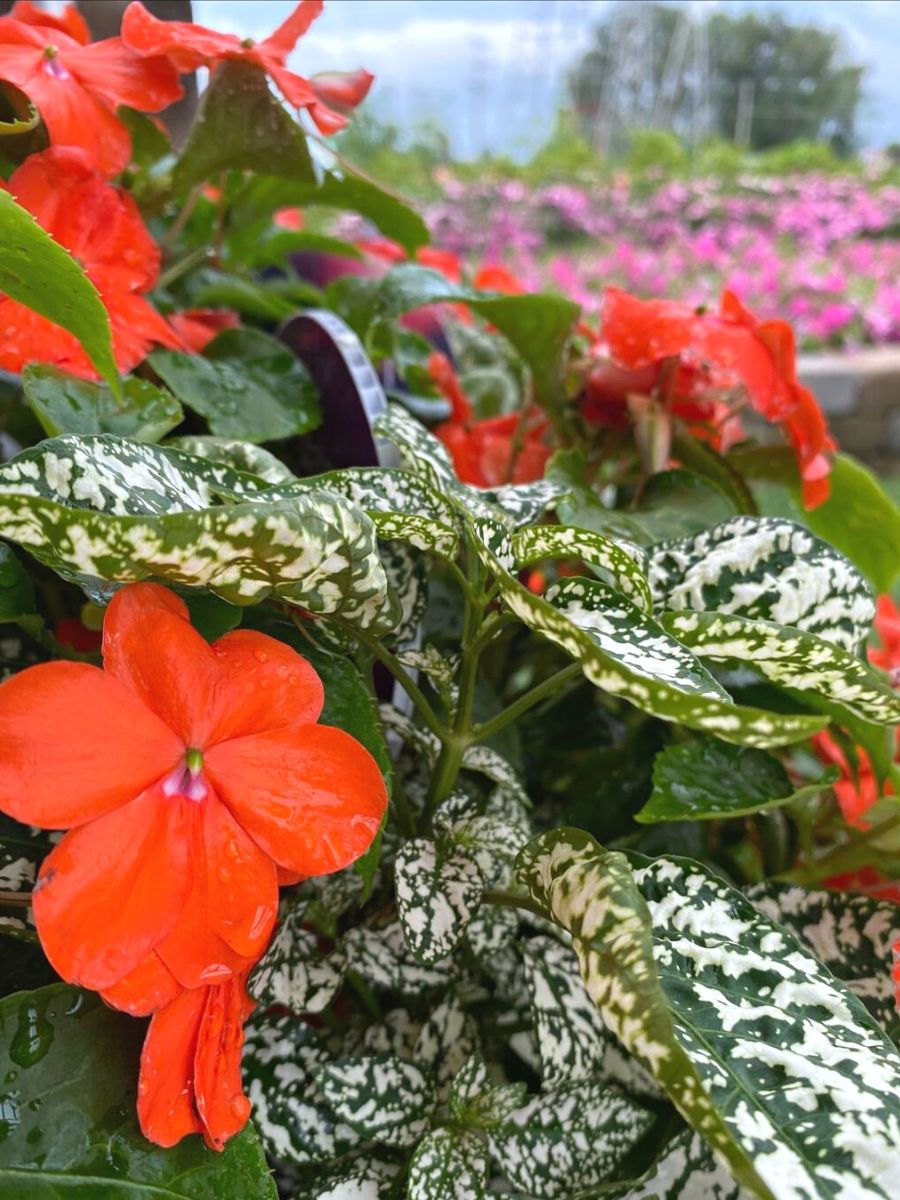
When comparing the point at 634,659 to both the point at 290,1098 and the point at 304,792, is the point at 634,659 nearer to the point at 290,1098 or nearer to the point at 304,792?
the point at 304,792

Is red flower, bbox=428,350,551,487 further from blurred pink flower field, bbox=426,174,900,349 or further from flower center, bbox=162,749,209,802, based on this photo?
blurred pink flower field, bbox=426,174,900,349

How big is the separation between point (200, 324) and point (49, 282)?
29cm

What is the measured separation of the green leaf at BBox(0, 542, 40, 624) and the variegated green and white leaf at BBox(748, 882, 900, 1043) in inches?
13.5

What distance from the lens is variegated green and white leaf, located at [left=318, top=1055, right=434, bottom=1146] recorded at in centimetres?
41

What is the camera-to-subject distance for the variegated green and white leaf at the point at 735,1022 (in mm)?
282

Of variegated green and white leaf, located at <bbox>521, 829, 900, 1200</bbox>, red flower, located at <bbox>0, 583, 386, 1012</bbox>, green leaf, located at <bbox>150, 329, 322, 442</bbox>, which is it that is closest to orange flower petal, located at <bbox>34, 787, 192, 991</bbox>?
red flower, located at <bbox>0, 583, 386, 1012</bbox>

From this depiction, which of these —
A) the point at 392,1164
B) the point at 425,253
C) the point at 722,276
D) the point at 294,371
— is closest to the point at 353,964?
the point at 392,1164

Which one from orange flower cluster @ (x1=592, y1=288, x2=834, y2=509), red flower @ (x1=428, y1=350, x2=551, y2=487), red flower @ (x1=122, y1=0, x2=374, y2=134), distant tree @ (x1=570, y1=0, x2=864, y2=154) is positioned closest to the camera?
red flower @ (x1=122, y1=0, x2=374, y2=134)

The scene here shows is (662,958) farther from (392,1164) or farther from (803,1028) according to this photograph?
(392,1164)

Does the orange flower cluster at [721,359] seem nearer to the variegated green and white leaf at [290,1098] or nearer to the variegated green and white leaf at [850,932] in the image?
the variegated green and white leaf at [850,932]

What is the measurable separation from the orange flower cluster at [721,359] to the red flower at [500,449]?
7 cm

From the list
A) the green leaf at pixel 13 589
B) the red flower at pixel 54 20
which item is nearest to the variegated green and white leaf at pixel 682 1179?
the green leaf at pixel 13 589

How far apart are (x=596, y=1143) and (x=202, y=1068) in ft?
0.60

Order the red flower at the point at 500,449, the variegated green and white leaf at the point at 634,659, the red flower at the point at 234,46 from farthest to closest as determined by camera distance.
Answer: the red flower at the point at 500,449, the red flower at the point at 234,46, the variegated green and white leaf at the point at 634,659
